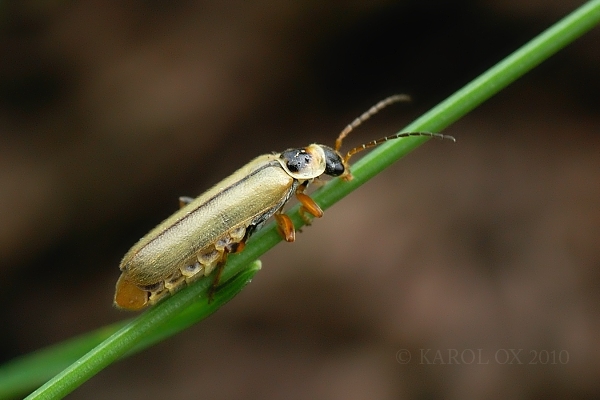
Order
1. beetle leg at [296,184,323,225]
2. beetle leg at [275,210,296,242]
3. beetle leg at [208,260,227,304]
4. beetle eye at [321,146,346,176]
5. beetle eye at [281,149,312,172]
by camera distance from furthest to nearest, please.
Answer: beetle eye at [281,149,312,172]
beetle eye at [321,146,346,176]
beetle leg at [296,184,323,225]
beetle leg at [275,210,296,242]
beetle leg at [208,260,227,304]

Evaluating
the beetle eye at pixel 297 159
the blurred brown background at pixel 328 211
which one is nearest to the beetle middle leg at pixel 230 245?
the beetle eye at pixel 297 159

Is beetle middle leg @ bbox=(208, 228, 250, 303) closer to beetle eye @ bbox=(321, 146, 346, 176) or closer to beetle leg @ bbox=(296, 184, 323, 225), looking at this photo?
beetle leg @ bbox=(296, 184, 323, 225)

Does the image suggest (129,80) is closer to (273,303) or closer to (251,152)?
(251,152)

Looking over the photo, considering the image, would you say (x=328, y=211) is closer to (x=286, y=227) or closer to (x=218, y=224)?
(x=218, y=224)

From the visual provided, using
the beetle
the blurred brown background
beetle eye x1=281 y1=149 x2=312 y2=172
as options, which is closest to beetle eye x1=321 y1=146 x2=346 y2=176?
the beetle

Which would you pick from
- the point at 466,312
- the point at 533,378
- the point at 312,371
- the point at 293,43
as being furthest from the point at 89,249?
the point at 533,378

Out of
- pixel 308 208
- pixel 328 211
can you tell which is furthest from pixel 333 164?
pixel 328 211
